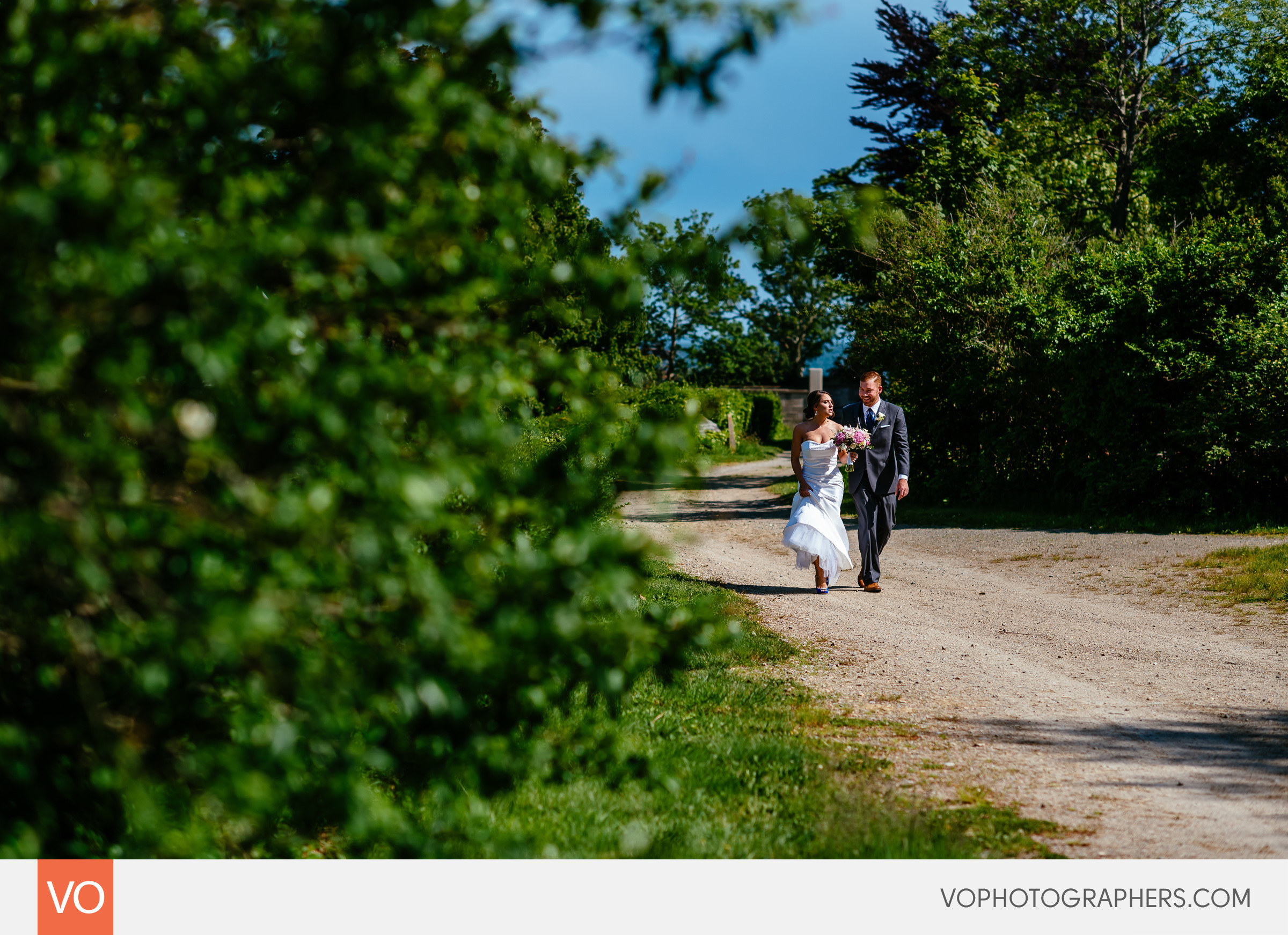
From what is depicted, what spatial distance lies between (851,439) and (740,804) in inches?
262

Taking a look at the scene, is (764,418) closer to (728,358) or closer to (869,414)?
(728,358)

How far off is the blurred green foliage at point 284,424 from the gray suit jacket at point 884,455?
8511 mm

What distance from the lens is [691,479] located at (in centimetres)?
287

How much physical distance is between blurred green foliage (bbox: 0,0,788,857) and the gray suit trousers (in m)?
8.31

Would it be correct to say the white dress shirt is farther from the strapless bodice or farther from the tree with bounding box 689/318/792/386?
the tree with bounding box 689/318/792/386

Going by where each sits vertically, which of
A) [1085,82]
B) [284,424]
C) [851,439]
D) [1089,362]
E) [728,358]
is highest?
[1085,82]

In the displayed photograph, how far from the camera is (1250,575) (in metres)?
10.5

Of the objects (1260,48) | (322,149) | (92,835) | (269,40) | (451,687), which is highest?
(1260,48)

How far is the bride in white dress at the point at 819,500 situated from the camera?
10.3 meters

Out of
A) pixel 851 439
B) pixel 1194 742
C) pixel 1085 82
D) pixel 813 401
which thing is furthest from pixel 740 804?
pixel 1085 82

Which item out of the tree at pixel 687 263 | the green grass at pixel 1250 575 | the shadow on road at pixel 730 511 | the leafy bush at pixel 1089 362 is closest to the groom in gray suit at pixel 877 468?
the green grass at pixel 1250 575

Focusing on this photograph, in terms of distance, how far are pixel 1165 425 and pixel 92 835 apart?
1480 centimetres

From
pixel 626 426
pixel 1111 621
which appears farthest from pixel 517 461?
pixel 1111 621

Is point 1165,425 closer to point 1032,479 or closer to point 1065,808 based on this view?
point 1032,479
